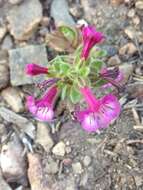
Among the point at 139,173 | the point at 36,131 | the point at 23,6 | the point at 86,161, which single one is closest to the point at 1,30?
the point at 23,6

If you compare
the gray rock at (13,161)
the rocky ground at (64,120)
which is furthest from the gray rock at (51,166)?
the gray rock at (13,161)

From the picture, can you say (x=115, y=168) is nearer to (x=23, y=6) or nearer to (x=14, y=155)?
(x=14, y=155)

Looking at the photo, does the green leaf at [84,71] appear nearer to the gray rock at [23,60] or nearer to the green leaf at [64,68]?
the green leaf at [64,68]

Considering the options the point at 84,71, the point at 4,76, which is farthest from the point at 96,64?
the point at 4,76

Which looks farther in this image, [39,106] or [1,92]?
[1,92]

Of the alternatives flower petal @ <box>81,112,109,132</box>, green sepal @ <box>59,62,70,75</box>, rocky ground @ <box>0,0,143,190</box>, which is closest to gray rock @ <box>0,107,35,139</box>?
rocky ground @ <box>0,0,143,190</box>

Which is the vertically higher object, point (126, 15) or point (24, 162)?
point (126, 15)

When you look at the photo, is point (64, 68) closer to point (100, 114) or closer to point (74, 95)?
point (74, 95)

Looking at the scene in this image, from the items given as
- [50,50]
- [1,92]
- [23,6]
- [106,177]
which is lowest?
[106,177]
